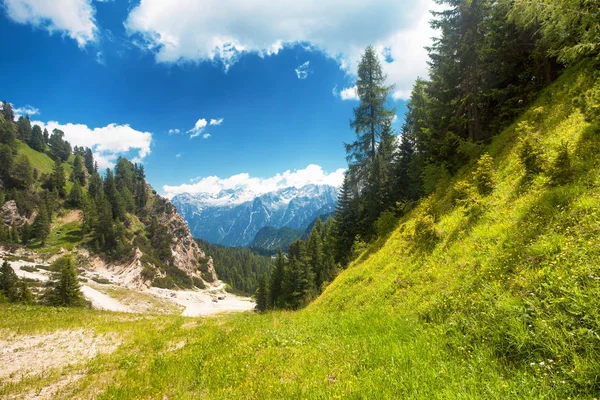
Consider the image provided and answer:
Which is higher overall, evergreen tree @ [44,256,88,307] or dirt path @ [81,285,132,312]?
evergreen tree @ [44,256,88,307]

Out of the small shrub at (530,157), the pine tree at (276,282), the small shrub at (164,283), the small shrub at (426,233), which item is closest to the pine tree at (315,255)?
the pine tree at (276,282)

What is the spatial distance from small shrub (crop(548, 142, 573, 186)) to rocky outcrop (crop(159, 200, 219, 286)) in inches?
5942

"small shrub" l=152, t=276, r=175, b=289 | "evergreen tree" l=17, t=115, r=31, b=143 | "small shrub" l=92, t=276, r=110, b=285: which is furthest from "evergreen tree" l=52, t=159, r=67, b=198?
"small shrub" l=152, t=276, r=175, b=289

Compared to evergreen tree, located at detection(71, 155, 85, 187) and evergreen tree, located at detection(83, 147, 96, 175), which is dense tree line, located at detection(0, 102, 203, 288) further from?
evergreen tree, located at detection(83, 147, 96, 175)

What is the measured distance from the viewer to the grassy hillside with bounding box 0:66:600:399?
355 centimetres

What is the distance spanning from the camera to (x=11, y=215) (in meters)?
102

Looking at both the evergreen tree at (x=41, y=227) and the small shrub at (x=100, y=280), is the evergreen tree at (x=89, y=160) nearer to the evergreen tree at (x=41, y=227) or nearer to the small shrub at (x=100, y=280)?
the evergreen tree at (x=41, y=227)

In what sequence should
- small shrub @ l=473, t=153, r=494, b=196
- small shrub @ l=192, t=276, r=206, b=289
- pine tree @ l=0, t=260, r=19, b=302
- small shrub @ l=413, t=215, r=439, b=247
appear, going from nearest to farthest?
small shrub @ l=473, t=153, r=494, b=196, small shrub @ l=413, t=215, r=439, b=247, pine tree @ l=0, t=260, r=19, b=302, small shrub @ l=192, t=276, r=206, b=289

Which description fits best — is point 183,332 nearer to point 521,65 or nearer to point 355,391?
point 355,391

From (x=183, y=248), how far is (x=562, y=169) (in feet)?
539

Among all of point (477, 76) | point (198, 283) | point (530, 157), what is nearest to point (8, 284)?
point (530, 157)

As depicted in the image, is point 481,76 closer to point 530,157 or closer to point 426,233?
point 530,157

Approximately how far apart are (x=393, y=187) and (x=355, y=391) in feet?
88.7

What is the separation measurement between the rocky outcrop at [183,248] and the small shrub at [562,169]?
151 metres
